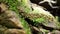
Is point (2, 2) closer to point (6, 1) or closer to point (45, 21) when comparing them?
point (6, 1)

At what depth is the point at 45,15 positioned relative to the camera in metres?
11.1

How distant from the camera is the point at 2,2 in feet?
27.0

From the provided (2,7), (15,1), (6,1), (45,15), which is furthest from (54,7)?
(2,7)

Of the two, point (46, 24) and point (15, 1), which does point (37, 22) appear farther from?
point (15, 1)

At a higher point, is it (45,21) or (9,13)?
(9,13)

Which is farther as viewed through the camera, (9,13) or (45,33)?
(45,33)

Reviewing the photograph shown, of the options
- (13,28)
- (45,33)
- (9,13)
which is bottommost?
(45,33)

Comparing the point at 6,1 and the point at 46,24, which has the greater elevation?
the point at 6,1

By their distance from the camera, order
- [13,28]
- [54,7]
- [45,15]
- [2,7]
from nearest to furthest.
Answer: [13,28]
[2,7]
[45,15]
[54,7]

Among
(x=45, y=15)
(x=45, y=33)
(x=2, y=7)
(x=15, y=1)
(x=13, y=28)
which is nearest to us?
(x=13, y=28)

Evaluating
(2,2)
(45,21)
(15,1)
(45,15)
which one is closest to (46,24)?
(45,21)

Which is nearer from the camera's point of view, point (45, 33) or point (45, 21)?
point (45, 33)

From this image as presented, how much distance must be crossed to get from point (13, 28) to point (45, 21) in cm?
353

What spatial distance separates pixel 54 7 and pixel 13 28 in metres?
7.15
